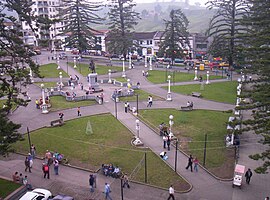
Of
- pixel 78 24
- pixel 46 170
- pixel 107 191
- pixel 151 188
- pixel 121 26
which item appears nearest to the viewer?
pixel 107 191

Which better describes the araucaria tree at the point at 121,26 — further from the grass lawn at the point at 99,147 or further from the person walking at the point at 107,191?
the person walking at the point at 107,191

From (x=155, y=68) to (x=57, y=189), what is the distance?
4659 centimetres

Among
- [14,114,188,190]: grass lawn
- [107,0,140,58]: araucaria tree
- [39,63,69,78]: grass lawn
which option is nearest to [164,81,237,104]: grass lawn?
[14,114,188,190]: grass lawn

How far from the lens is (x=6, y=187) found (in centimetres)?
2127

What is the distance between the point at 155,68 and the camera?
64.9 m

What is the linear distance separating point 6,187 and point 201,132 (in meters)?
18.2

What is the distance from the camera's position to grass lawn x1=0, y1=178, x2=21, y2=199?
809 inches

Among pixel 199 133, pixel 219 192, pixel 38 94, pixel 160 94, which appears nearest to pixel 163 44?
pixel 160 94

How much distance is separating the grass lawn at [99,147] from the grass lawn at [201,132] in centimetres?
348

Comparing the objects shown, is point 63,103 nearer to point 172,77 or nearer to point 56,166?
point 56,166

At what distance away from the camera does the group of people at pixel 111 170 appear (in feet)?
73.7

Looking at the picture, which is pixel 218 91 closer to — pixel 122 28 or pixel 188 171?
pixel 188 171

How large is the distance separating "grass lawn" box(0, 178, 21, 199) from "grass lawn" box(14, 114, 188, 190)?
4.61m

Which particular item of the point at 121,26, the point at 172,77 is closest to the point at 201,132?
the point at 172,77
